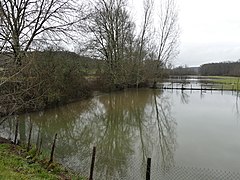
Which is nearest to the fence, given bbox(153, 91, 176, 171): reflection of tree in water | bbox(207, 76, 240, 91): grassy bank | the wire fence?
the wire fence

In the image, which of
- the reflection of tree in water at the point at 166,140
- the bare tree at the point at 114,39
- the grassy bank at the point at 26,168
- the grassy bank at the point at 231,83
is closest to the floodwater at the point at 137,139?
the reflection of tree in water at the point at 166,140

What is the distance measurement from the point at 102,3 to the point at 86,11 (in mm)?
19665

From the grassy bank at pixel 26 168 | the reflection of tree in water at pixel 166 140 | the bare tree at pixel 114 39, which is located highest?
the bare tree at pixel 114 39

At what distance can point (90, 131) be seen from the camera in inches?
476

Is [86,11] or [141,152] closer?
[141,152]

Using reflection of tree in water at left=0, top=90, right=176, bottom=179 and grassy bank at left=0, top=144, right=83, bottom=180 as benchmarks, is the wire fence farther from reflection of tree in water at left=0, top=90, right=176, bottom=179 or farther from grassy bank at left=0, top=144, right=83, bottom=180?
grassy bank at left=0, top=144, right=83, bottom=180

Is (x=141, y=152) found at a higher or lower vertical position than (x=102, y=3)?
lower

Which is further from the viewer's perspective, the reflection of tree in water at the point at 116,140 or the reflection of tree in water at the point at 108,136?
the reflection of tree in water at the point at 108,136

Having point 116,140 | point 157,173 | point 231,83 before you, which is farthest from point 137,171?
point 231,83

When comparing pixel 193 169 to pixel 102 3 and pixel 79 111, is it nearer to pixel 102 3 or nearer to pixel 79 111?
pixel 79 111

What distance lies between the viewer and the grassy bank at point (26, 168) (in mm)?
5164

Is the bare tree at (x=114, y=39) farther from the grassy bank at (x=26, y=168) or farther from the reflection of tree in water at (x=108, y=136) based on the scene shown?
the grassy bank at (x=26, y=168)

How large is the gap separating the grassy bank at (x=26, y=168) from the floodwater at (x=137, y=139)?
82 centimetres

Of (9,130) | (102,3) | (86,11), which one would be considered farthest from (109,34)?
(9,130)
